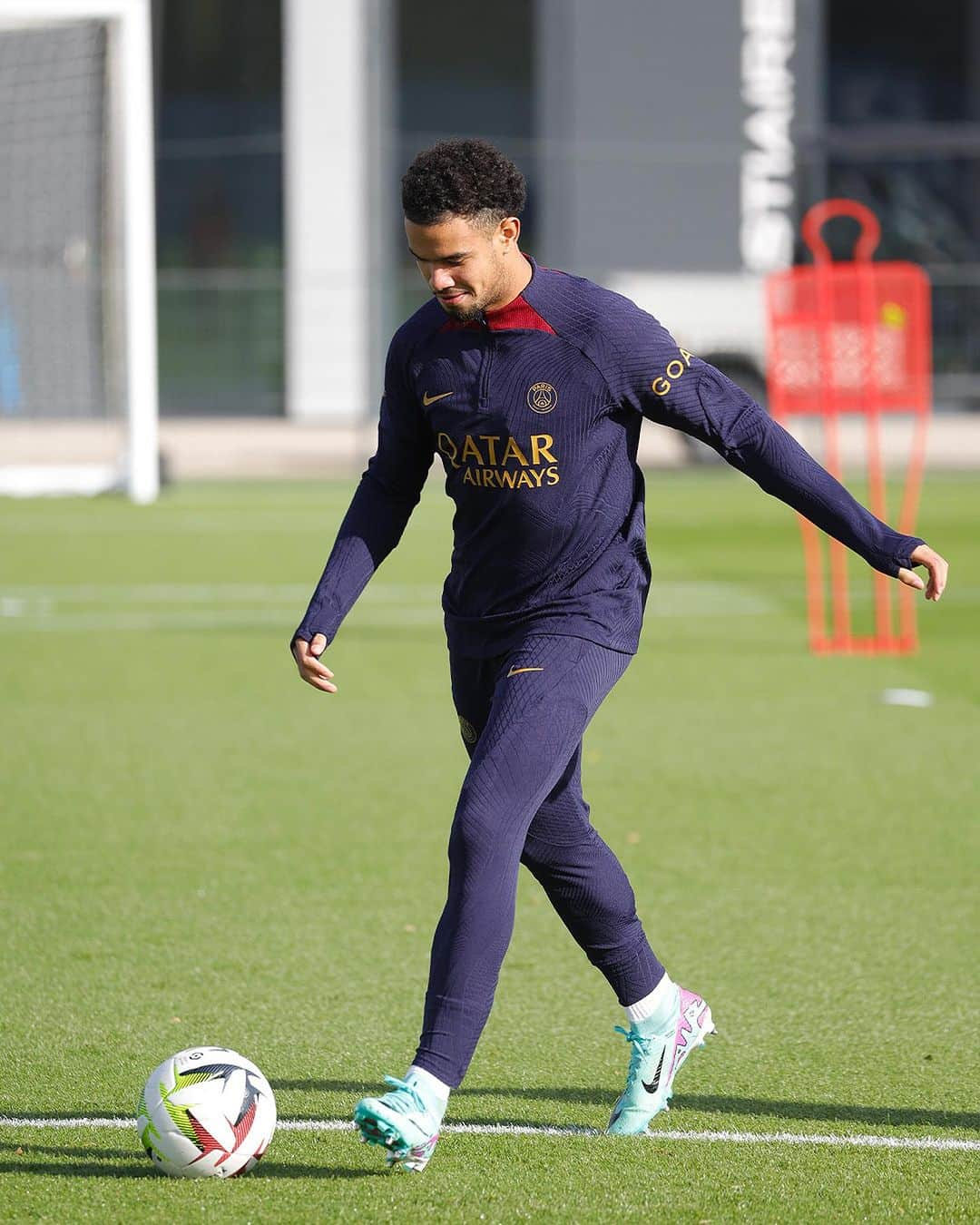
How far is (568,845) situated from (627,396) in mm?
977

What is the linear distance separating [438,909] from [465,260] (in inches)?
111

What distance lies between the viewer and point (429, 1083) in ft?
12.1

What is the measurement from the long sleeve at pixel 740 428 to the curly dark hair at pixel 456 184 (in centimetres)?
39

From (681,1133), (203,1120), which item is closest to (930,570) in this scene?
(681,1133)

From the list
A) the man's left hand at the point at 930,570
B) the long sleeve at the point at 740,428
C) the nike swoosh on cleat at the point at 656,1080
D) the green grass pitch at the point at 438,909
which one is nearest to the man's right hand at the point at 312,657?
the long sleeve at the point at 740,428

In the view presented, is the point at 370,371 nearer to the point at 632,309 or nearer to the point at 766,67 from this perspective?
the point at 766,67

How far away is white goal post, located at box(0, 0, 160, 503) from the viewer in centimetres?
1831

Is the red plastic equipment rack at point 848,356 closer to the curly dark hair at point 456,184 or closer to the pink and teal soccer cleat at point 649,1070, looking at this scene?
the pink and teal soccer cleat at point 649,1070

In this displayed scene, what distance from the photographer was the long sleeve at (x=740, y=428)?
3.98 metres

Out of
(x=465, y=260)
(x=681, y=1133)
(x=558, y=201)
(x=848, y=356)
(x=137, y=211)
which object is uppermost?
(x=558, y=201)

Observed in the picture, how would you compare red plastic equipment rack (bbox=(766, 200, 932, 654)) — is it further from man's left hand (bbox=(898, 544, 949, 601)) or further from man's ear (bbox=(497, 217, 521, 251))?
man's ear (bbox=(497, 217, 521, 251))

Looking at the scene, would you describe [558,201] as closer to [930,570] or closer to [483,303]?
[483,303]

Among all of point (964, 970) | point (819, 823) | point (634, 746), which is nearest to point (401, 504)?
point (964, 970)

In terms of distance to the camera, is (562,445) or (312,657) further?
(312,657)
